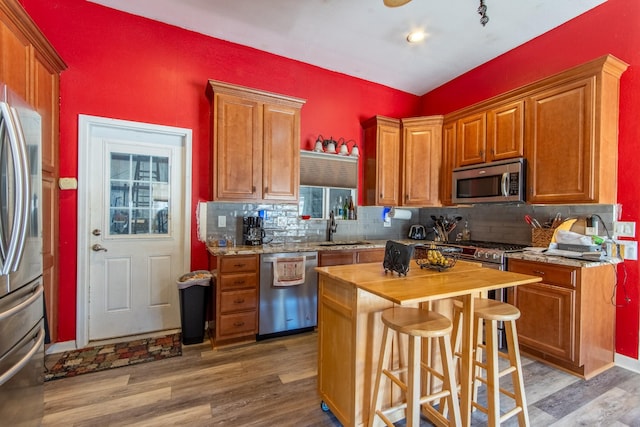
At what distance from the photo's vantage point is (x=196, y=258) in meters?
3.09

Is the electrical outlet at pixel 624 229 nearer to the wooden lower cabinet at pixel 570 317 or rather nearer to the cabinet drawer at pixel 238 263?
the wooden lower cabinet at pixel 570 317

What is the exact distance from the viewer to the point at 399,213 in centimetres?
424

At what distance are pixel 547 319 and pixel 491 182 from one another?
1.38 m

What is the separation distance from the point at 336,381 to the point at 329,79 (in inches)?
135

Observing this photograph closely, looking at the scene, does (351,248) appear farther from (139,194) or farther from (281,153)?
(139,194)

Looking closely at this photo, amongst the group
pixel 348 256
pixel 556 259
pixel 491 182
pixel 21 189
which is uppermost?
pixel 491 182

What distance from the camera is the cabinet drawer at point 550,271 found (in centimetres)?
227

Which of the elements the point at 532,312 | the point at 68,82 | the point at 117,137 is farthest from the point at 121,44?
the point at 532,312

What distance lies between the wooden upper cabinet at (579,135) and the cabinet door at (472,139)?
54 centimetres

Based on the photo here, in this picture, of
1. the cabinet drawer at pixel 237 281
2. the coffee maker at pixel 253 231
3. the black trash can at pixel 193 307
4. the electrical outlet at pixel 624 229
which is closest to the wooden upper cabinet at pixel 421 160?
the electrical outlet at pixel 624 229

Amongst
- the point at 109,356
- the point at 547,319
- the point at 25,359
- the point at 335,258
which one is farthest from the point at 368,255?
the point at 25,359

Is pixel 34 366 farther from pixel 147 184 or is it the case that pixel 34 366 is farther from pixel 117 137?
pixel 117 137

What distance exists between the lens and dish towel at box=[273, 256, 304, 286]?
9.37 ft

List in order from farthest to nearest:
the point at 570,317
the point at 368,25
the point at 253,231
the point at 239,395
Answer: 1. the point at 253,231
2. the point at 368,25
3. the point at 570,317
4. the point at 239,395
